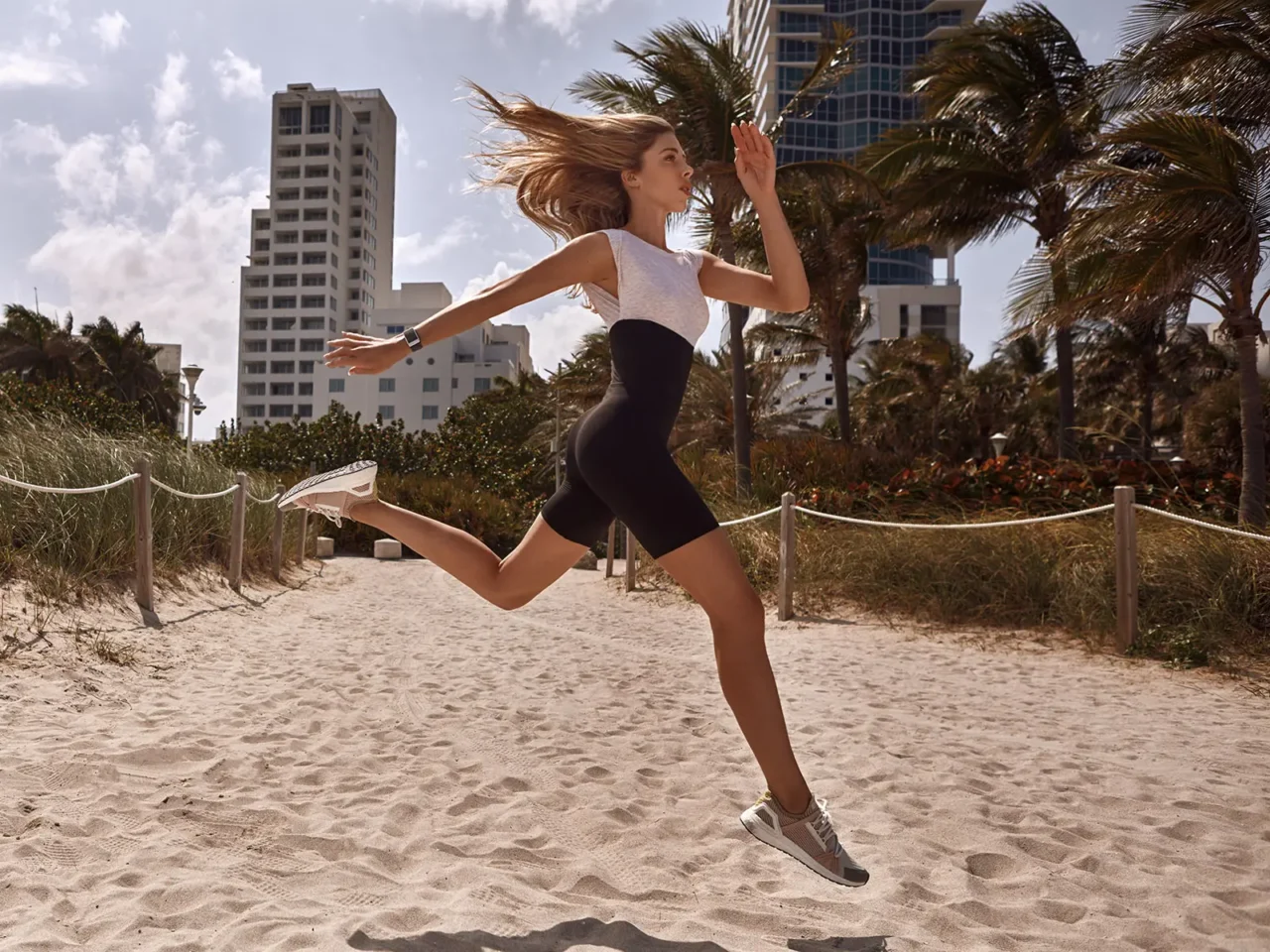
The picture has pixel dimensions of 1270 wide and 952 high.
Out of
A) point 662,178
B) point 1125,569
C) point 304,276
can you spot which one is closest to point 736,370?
point 1125,569

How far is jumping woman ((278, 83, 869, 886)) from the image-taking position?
2195 mm

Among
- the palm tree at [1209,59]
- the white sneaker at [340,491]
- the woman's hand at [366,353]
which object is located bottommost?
the white sneaker at [340,491]

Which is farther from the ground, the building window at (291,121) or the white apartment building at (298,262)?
the building window at (291,121)

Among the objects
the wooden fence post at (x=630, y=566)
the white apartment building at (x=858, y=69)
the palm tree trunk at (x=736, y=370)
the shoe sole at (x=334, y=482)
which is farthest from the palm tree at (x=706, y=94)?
the white apartment building at (x=858, y=69)

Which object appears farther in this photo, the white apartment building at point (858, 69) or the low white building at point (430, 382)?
the white apartment building at point (858, 69)

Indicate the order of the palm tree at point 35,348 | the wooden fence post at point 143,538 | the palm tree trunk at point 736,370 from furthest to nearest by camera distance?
the palm tree at point 35,348, the palm tree trunk at point 736,370, the wooden fence post at point 143,538

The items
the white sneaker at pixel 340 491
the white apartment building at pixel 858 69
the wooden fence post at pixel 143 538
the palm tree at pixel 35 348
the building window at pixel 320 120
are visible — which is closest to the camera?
the white sneaker at pixel 340 491

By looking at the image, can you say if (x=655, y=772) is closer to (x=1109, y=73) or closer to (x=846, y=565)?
(x=846, y=565)

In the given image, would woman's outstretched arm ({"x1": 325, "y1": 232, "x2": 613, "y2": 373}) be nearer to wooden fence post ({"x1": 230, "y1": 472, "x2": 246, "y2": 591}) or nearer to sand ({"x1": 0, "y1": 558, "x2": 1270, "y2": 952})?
sand ({"x1": 0, "y1": 558, "x2": 1270, "y2": 952})

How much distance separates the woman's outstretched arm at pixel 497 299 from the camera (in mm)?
2207

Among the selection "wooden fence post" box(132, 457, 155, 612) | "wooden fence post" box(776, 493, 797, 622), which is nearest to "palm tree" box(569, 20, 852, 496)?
"wooden fence post" box(776, 493, 797, 622)

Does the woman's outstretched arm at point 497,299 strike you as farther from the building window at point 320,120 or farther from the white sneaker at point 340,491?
the building window at point 320,120

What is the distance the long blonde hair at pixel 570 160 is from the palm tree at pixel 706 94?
12.8 metres

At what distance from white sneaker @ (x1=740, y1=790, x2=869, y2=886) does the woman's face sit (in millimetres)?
1608
